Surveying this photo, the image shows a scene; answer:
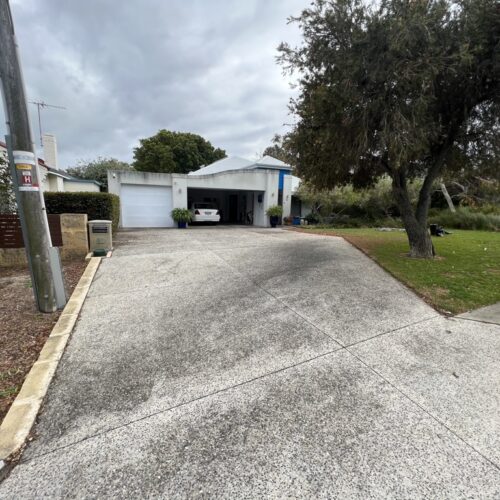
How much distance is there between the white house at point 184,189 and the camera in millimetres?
14484

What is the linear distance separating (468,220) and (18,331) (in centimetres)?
2096

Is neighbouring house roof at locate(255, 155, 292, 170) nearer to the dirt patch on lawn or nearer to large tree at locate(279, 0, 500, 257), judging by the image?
large tree at locate(279, 0, 500, 257)

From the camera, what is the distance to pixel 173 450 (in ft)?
5.85

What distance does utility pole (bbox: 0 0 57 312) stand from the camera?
314 cm

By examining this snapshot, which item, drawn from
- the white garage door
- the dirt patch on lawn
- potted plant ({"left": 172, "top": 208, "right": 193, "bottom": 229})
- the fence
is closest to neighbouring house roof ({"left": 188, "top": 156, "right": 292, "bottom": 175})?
the white garage door

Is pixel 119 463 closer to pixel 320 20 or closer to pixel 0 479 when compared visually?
pixel 0 479

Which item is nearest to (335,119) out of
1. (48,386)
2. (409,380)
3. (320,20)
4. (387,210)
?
(320,20)

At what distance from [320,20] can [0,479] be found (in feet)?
25.6

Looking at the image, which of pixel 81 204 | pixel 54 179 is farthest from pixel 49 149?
pixel 81 204

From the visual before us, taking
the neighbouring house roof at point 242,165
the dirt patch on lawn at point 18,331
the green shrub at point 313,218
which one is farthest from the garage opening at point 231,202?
the dirt patch on lawn at point 18,331

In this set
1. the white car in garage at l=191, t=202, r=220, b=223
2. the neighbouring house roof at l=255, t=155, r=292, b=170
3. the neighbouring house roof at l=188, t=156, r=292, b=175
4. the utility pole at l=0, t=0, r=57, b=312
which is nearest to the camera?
the utility pole at l=0, t=0, r=57, b=312

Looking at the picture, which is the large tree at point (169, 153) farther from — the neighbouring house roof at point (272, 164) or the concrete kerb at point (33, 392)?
the concrete kerb at point (33, 392)

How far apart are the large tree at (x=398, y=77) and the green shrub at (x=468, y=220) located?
37.4 feet

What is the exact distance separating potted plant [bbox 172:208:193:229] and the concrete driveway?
10839 millimetres
